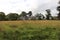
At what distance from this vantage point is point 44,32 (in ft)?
50.9

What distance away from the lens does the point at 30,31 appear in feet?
51.0

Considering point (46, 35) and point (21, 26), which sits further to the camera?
point (21, 26)

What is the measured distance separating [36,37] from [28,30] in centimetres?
166

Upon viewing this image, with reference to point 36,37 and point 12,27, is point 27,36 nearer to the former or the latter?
point 36,37

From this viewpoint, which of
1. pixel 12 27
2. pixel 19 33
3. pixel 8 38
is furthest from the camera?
pixel 12 27

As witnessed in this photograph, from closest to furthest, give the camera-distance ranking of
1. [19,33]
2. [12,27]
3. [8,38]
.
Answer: [8,38]
[19,33]
[12,27]

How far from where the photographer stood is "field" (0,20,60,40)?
14.3 metres

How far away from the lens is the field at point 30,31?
14.3 meters

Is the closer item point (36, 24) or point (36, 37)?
point (36, 37)

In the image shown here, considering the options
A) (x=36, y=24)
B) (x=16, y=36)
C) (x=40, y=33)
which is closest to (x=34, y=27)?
(x=36, y=24)

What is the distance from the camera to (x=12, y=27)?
53.5 feet

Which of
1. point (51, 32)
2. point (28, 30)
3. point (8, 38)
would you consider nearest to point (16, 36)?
point (8, 38)

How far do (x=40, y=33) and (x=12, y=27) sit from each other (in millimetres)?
2419

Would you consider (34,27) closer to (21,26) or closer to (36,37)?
(21,26)
